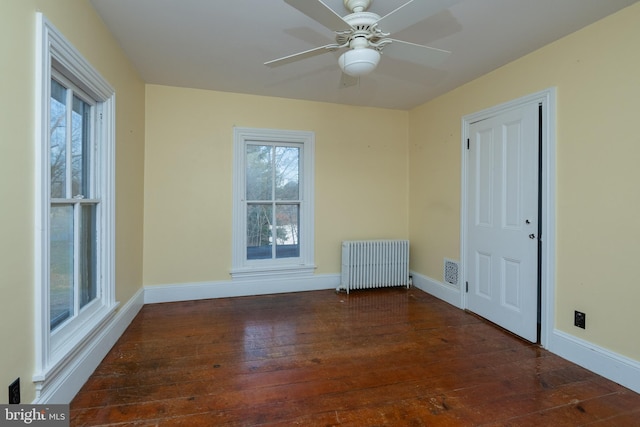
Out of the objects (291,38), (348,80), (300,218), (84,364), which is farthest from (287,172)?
(84,364)

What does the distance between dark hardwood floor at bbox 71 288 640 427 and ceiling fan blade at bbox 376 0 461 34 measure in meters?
2.13

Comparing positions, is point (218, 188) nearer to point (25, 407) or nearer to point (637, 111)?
point (25, 407)

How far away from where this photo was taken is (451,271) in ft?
11.8

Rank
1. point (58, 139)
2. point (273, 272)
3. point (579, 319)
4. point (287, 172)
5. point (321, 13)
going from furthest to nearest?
point (287, 172), point (273, 272), point (579, 319), point (58, 139), point (321, 13)

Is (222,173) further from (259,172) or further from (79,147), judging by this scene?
(79,147)

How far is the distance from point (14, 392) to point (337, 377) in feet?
5.51

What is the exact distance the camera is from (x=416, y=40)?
7.97 feet

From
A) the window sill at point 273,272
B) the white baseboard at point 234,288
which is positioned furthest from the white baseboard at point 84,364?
the window sill at point 273,272

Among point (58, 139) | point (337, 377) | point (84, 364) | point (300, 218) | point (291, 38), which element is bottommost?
point (337, 377)

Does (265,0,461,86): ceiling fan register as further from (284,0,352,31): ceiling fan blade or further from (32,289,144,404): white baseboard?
(32,289,144,404): white baseboard

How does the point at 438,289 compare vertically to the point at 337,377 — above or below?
above

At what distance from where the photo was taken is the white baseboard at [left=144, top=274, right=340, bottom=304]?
3.55m

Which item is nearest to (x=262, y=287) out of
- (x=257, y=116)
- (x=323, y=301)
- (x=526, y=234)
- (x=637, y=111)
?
(x=323, y=301)

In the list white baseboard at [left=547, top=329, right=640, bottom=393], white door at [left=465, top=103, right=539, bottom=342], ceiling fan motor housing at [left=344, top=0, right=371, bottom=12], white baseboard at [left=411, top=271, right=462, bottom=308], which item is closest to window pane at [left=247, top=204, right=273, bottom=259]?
white baseboard at [left=411, top=271, right=462, bottom=308]
